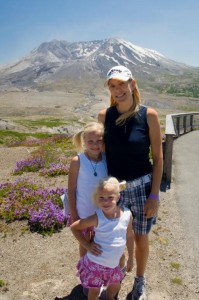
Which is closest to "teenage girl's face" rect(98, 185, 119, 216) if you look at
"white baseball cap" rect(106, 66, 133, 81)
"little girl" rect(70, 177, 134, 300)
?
"little girl" rect(70, 177, 134, 300)

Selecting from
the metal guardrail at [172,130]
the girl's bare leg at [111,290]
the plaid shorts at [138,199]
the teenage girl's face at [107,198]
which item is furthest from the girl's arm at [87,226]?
the metal guardrail at [172,130]

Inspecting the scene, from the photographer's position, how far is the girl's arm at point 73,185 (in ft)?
16.4

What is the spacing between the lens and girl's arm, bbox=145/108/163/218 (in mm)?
4820

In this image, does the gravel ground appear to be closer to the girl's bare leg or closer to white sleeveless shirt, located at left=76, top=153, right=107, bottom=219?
the girl's bare leg

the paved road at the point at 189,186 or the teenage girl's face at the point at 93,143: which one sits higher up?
the teenage girl's face at the point at 93,143

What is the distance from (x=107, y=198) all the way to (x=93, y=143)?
781mm

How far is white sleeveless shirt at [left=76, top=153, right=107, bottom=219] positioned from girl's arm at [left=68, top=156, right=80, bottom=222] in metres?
0.04

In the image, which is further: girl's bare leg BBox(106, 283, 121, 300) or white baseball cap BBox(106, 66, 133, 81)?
girl's bare leg BBox(106, 283, 121, 300)

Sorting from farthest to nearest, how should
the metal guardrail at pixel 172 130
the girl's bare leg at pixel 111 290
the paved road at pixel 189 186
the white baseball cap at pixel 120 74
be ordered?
the metal guardrail at pixel 172 130, the paved road at pixel 189 186, the girl's bare leg at pixel 111 290, the white baseball cap at pixel 120 74

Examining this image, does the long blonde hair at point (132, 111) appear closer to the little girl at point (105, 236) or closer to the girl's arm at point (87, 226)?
the little girl at point (105, 236)

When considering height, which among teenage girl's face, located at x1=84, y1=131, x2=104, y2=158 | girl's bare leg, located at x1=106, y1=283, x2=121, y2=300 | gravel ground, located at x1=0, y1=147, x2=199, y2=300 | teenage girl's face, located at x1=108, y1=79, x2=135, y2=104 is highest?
teenage girl's face, located at x1=108, y1=79, x2=135, y2=104

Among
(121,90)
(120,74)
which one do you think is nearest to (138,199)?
(121,90)

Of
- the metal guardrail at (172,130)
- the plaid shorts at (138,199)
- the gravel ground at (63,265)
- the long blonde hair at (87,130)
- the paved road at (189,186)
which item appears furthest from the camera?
the metal guardrail at (172,130)

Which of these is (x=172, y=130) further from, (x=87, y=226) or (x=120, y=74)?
(x=87, y=226)
